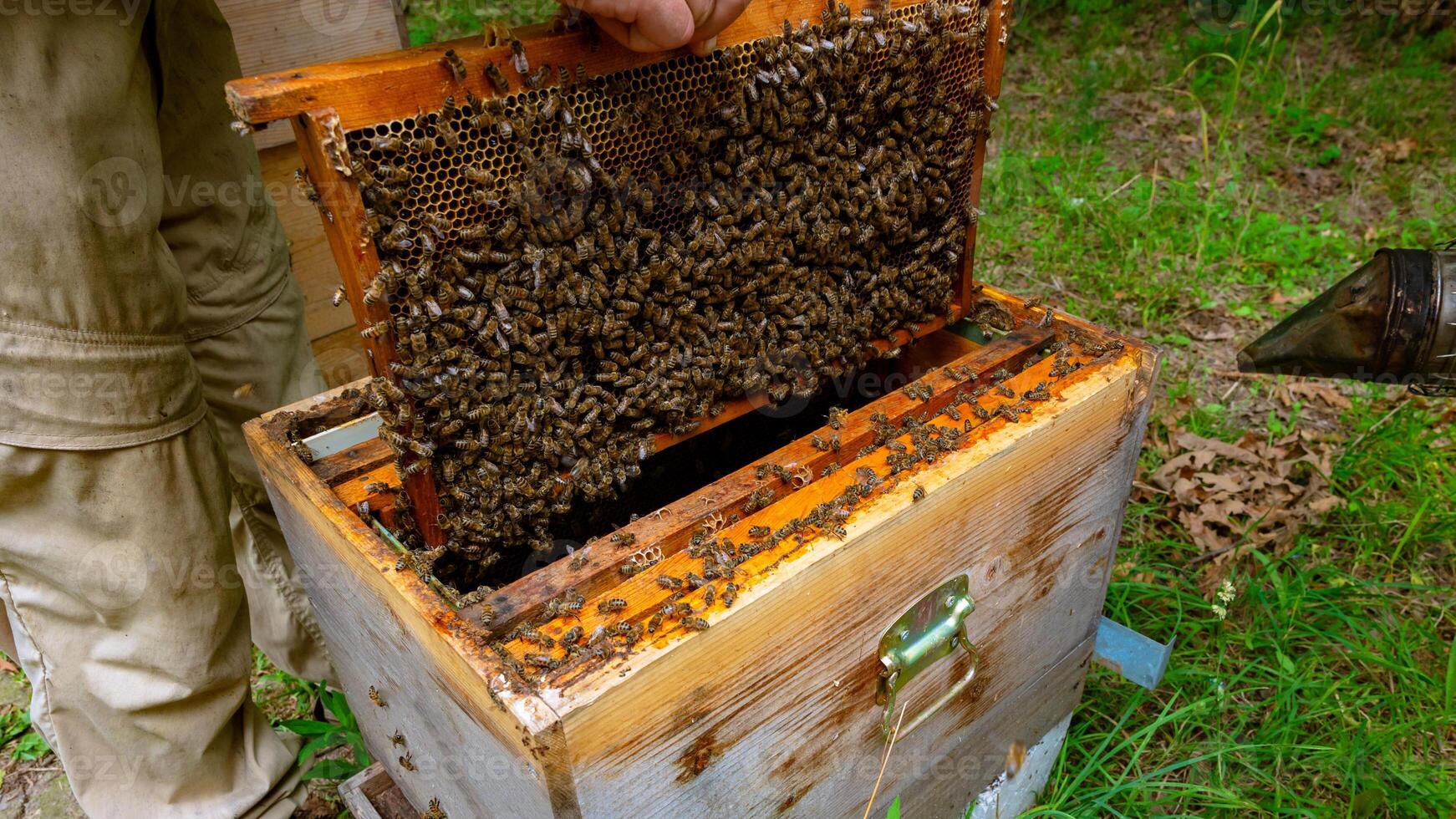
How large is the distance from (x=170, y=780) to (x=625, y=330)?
72.9 inches

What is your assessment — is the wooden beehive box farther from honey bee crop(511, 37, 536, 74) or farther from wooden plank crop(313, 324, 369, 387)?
wooden plank crop(313, 324, 369, 387)

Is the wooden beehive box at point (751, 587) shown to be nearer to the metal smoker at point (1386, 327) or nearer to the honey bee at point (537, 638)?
the honey bee at point (537, 638)

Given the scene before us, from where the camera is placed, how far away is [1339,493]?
141 inches

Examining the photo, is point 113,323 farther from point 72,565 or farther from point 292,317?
point 292,317

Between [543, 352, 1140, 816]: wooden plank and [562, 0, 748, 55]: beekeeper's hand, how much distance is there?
90 cm

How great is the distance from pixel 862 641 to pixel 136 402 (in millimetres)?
1765

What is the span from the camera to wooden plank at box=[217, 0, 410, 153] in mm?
3250

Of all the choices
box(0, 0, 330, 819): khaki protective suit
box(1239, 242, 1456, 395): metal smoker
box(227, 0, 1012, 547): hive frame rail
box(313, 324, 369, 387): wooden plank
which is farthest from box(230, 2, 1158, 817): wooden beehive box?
box(313, 324, 369, 387): wooden plank

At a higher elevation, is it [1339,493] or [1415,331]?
[1415,331]

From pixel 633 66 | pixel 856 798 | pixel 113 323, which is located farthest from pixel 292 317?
pixel 856 798

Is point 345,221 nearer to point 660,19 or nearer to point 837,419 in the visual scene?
point 660,19

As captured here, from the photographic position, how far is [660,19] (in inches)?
57.9

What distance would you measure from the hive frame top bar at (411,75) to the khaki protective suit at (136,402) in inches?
33.2

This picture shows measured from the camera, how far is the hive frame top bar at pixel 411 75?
1.29 metres
